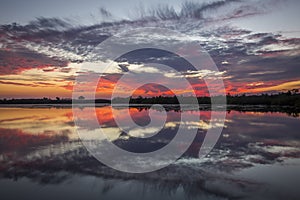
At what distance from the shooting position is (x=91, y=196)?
17.8 ft

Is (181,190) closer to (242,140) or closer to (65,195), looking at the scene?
(65,195)

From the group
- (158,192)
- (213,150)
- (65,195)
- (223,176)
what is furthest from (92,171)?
(213,150)

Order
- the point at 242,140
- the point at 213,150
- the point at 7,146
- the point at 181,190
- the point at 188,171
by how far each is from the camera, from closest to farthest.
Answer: the point at 181,190 → the point at 188,171 → the point at 213,150 → the point at 7,146 → the point at 242,140

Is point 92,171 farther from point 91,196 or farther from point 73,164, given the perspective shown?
point 91,196

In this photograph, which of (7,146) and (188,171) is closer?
(188,171)

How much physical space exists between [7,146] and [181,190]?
25.5ft

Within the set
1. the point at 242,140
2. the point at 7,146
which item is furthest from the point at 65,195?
the point at 242,140

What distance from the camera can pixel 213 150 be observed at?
387 inches

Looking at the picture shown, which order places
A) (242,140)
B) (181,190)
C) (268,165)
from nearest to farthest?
(181,190) → (268,165) → (242,140)

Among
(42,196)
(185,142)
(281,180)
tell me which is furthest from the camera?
(185,142)

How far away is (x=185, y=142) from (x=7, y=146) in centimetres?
702

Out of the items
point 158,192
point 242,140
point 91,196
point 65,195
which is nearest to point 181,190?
point 158,192

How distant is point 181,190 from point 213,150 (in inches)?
173

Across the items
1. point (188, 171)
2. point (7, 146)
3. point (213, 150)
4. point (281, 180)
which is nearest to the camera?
point (281, 180)
